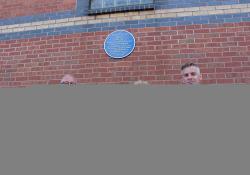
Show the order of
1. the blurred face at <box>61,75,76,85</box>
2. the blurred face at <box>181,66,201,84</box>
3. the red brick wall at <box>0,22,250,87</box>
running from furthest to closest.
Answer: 1. the blurred face at <box>61,75,76,85</box>
2. the red brick wall at <box>0,22,250,87</box>
3. the blurred face at <box>181,66,201,84</box>

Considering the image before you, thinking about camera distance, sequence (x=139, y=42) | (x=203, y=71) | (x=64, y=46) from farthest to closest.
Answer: (x=64, y=46) → (x=139, y=42) → (x=203, y=71)

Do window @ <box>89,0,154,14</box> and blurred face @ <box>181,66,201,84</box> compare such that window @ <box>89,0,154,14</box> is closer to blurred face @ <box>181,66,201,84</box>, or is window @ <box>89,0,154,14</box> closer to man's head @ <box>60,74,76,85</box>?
man's head @ <box>60,74,76,85</box>

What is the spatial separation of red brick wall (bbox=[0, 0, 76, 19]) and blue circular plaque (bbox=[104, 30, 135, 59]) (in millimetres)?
1039

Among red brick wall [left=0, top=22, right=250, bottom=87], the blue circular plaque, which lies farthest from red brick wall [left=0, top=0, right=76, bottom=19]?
the blue circular plaque

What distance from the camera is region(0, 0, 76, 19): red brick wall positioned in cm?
665

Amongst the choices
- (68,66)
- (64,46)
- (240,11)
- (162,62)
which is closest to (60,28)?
(64,46)

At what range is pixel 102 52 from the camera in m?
6.11

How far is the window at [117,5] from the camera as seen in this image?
6141 millimetres

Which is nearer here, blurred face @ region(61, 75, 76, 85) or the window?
blurred face @ region(61, 75, 76, 85)

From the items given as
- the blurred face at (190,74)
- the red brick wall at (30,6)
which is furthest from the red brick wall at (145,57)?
the blurred face at (190,74)

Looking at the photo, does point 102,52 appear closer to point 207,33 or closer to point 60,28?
point 60,28

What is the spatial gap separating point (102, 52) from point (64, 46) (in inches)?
28.2

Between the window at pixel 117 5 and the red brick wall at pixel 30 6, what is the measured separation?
16.2 inches

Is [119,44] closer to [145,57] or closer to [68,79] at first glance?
[145,57]
